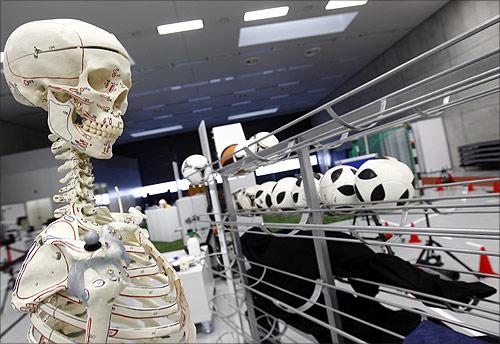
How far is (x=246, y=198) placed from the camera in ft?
5.72

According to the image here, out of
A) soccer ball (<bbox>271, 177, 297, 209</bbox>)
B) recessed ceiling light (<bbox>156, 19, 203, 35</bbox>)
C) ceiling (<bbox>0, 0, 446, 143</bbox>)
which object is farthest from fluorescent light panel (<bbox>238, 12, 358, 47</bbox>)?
soccer ball (<bbox>271, 177, 297, 209</bbox>)

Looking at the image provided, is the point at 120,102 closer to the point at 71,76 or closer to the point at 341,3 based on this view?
the point at 71,76

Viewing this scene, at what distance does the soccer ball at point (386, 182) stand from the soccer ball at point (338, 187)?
68mm

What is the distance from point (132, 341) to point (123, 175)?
67 cm

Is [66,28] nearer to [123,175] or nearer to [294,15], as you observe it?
[123,175]

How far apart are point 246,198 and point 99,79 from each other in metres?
1.13

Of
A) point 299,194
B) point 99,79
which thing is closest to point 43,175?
point 99,79

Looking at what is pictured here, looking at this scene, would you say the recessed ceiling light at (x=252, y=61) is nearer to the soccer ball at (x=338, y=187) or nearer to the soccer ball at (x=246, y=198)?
the soccer ball at (x=246, y=198)

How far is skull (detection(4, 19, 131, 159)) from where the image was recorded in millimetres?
653

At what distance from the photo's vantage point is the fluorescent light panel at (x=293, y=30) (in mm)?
4410

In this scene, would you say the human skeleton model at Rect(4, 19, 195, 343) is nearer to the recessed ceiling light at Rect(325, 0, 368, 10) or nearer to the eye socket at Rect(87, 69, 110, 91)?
the eye socket at Rect(87, 69, 110, 91)

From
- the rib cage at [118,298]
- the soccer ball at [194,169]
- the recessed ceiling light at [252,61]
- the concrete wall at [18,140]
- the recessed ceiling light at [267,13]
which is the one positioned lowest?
the rib cage at [118,298]

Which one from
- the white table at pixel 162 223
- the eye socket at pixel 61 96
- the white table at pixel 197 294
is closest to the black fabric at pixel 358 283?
the white table at pixel 162 223

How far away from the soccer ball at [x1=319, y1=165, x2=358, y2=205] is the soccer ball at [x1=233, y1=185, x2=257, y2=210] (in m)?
0.62
